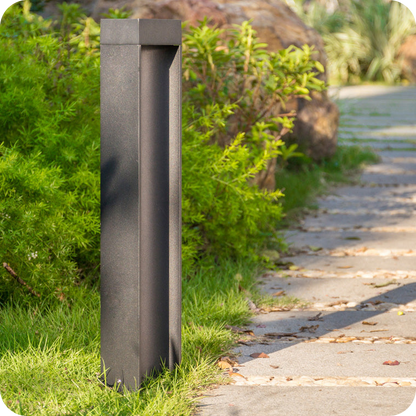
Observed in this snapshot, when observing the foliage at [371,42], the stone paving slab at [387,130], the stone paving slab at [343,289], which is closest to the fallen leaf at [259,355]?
the stone paving slab at [343,289]

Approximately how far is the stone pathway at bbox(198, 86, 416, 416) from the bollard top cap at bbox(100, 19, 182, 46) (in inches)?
53.7

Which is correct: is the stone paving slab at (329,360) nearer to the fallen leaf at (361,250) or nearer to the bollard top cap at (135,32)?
the bollard top cap at (135,32)

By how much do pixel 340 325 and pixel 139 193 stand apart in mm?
1468

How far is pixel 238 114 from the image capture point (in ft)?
14.6

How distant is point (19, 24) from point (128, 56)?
6.87 ft

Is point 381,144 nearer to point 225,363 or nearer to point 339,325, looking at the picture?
point 339,325

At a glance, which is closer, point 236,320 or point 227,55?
point 236,320

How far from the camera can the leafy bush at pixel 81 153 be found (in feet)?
9.86

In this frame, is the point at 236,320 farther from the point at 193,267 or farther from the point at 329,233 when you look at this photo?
the point at 329,233

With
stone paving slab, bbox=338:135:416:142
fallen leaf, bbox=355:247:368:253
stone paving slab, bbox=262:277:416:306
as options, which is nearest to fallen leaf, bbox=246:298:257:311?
stone paving slab, bbox=262:277:416:306

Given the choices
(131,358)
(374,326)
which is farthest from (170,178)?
(374,326)

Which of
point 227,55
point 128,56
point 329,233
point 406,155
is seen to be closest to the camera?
point 128,56

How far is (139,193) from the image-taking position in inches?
87.7

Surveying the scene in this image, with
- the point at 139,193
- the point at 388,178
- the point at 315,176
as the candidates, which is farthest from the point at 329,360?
the point at 388,178
